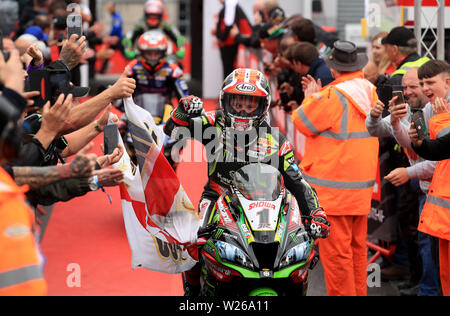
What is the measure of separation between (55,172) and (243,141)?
72.1 inches

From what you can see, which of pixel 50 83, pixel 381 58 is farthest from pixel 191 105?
pixel 381 58

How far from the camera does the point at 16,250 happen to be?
2.81 metres

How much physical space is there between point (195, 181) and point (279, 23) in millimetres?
3526

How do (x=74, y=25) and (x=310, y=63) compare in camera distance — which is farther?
(x=310, y=63)

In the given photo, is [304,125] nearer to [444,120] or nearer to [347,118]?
[347,118]

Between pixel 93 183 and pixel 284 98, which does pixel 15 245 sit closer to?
pixel 93 183

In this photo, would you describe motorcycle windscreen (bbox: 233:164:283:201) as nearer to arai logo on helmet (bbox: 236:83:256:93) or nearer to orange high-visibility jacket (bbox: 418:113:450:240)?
arai logo on helmet (bbox: 236:83:256:93)

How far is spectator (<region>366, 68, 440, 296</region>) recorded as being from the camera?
5.76 m

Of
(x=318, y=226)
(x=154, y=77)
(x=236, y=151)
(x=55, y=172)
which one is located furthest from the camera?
(x=154, y=77)

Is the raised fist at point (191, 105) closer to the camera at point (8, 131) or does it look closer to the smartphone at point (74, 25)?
the smartphone at point (74, 25)

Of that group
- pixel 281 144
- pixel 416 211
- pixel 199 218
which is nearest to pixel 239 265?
pixel 199 218

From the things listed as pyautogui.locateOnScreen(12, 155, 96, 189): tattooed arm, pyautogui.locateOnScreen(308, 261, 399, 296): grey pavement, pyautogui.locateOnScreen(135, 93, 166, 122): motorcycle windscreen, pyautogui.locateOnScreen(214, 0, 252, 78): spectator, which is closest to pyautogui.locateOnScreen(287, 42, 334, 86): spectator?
pyautogui.locateOnScreen(308, 261, 399, 296): grey pavement

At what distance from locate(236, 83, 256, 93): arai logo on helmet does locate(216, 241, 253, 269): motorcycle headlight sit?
1.28 meters

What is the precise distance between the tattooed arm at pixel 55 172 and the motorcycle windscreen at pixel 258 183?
114 centimetres
